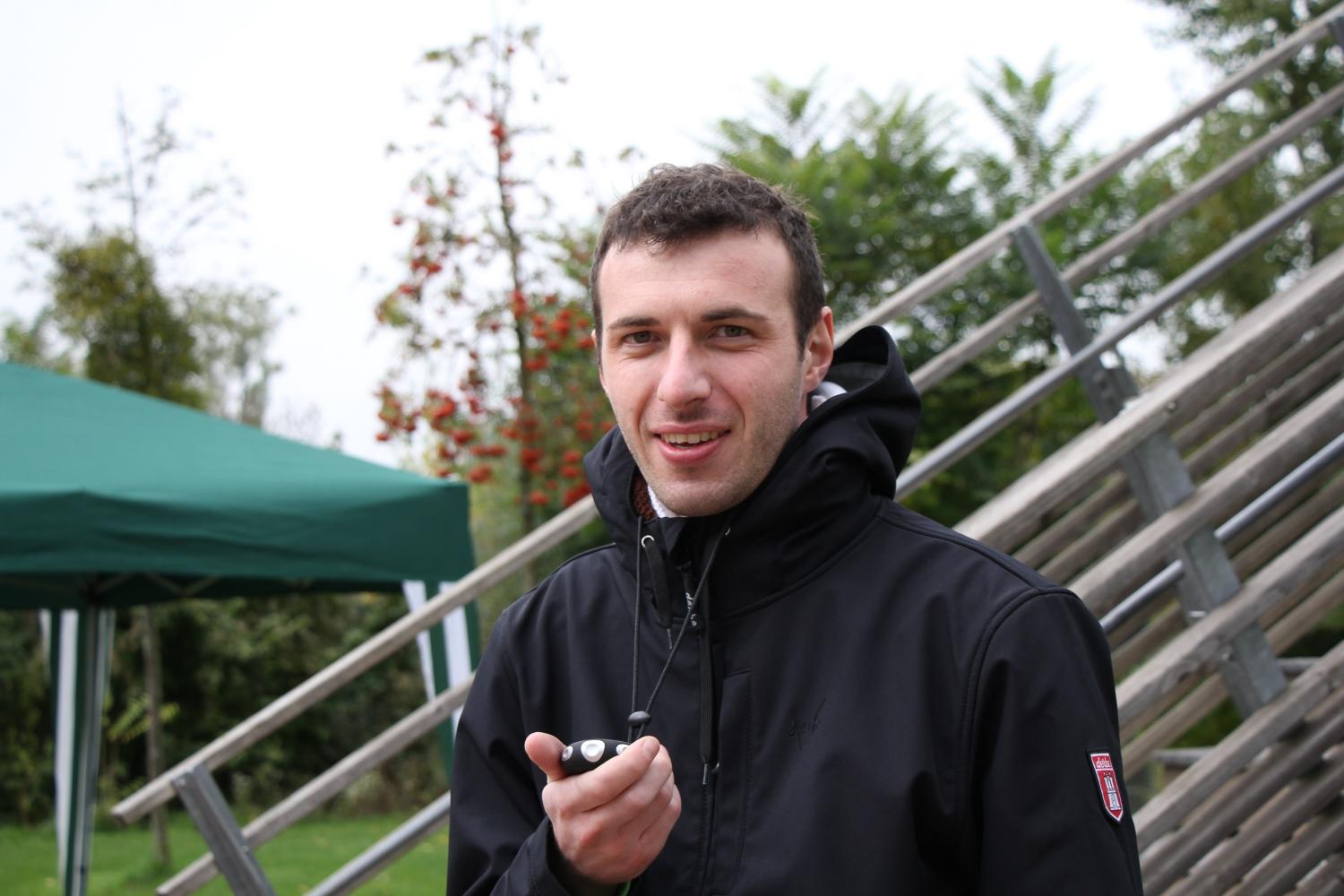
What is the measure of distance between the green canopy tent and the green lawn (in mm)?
2570

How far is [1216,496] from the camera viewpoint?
2391 mm

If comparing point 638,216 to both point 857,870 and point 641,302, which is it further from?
point 857,870

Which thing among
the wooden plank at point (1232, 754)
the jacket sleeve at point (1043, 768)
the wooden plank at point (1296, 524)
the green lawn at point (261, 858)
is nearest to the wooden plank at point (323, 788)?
the wooden plank at point (1232, 754)

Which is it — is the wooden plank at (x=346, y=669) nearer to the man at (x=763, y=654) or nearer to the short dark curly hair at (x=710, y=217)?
the man at (x=763, y=654)

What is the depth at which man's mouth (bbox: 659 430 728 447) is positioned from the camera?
1.49 metres

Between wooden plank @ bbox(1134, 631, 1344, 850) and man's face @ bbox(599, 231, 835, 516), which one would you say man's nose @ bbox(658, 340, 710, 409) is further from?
wooden plank @ bbox(1134, 631, 1344, 850)

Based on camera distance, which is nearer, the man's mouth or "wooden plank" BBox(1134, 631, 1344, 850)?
the man's mouth

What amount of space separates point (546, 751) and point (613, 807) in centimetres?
9

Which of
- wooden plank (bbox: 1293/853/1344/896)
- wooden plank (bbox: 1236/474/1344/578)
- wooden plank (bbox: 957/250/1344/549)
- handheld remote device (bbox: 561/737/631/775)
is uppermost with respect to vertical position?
wooden plank (bbox: 957/250/1344/549)

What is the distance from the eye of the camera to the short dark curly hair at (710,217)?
1.50 metres

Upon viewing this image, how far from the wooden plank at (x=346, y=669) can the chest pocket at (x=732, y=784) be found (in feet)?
5.61

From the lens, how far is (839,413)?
1.50 meters

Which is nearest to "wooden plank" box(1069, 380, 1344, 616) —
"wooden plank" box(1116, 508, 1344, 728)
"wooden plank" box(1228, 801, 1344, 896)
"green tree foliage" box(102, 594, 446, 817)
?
"wooden plank" box(1116, 508, 1344, 728)

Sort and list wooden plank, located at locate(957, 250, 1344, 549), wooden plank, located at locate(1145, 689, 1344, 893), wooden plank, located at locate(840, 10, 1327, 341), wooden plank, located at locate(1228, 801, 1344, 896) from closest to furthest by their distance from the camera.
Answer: wooden plank, located at locate(957, 250, 1344, 549)
wooden plank, located at locate(1145, 689, 1344, 893)
wooden plank, located at locate(1228, 801, 1344, 896)
wooden plank, located at locate(840, 10, 1327, 341)
